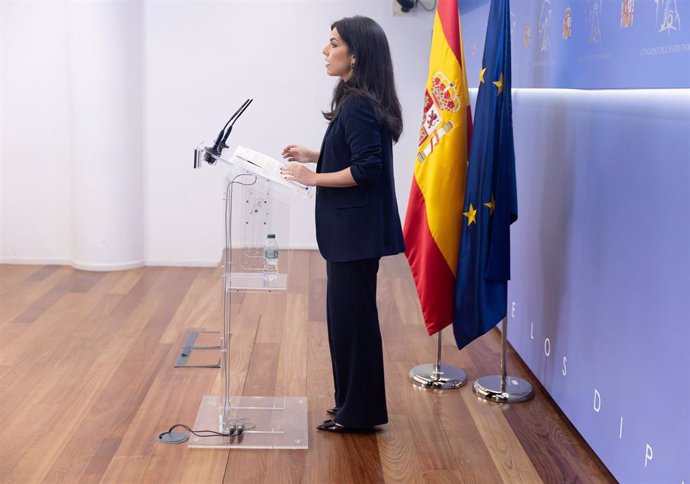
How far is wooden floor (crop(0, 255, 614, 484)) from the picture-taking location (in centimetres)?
336

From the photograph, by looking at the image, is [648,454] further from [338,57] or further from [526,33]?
[526,33]

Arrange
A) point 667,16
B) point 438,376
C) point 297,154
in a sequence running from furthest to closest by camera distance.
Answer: point 438,376
point 297,154
point 667,16

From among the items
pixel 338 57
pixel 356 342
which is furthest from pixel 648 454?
pixel 338 57

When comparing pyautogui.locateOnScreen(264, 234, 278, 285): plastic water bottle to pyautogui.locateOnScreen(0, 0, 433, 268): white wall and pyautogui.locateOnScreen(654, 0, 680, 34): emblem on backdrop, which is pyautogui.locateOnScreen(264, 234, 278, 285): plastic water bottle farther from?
pyautogui.locateOnScreen(0, 0, 433, 268): white wall

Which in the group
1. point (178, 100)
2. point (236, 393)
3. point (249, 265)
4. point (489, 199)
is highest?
point (178, 100)

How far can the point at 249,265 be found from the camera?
11.7 feet

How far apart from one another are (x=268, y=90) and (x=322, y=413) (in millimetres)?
3546

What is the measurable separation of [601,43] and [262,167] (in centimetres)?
133

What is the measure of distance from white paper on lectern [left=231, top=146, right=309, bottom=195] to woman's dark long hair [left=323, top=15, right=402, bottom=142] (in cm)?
33

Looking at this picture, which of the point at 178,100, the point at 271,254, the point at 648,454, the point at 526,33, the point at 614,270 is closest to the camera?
the point at 648,454

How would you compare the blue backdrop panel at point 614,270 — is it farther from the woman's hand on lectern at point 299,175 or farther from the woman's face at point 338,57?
the woman's hand on lectern at point 299,175

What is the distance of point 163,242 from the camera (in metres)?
6.89

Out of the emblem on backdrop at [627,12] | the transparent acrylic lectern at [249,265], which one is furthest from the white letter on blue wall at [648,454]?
the emblem on backdrop at [627,12]

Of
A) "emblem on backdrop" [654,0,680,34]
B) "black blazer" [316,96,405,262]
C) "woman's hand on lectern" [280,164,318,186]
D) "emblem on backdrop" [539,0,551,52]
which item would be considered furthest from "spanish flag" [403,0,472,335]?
"emblem on backdrop" [654,0,680,34]
